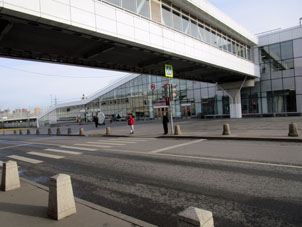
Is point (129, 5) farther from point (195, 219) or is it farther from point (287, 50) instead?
point (287, 50)

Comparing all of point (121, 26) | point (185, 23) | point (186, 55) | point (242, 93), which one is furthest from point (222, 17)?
point (242, 93)

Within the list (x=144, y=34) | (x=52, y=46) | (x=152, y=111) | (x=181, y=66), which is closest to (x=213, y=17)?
(x=181, y=66)

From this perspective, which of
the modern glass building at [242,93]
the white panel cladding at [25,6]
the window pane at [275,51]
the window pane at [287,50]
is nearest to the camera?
the white panel cladding at [25,6]

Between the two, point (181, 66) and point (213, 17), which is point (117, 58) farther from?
point (213, 17)

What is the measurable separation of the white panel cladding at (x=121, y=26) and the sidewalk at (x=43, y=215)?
8.26 meters

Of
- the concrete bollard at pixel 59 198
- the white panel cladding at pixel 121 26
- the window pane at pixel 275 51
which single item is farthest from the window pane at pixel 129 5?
the window pane at pixel 275 51

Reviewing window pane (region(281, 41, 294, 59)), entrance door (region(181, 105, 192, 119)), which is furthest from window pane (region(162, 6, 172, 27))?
entrance door (region(181, 105, 192, 119))

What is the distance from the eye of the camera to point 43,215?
3.69 meters

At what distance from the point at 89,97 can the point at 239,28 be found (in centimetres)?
4531

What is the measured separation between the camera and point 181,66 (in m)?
24.0

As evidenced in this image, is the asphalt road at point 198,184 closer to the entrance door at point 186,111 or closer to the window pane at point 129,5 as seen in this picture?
the window pane at point 129,5

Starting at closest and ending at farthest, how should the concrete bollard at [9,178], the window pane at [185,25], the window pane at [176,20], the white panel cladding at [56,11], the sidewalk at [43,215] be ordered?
the sidewalk at [43,215], the concrete bollard at [9,178], the white panel cladding at [56,11], the window pane at [176,20], the window pane at [185,25]

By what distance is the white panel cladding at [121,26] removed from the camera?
408 inches

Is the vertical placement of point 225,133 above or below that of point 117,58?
below
